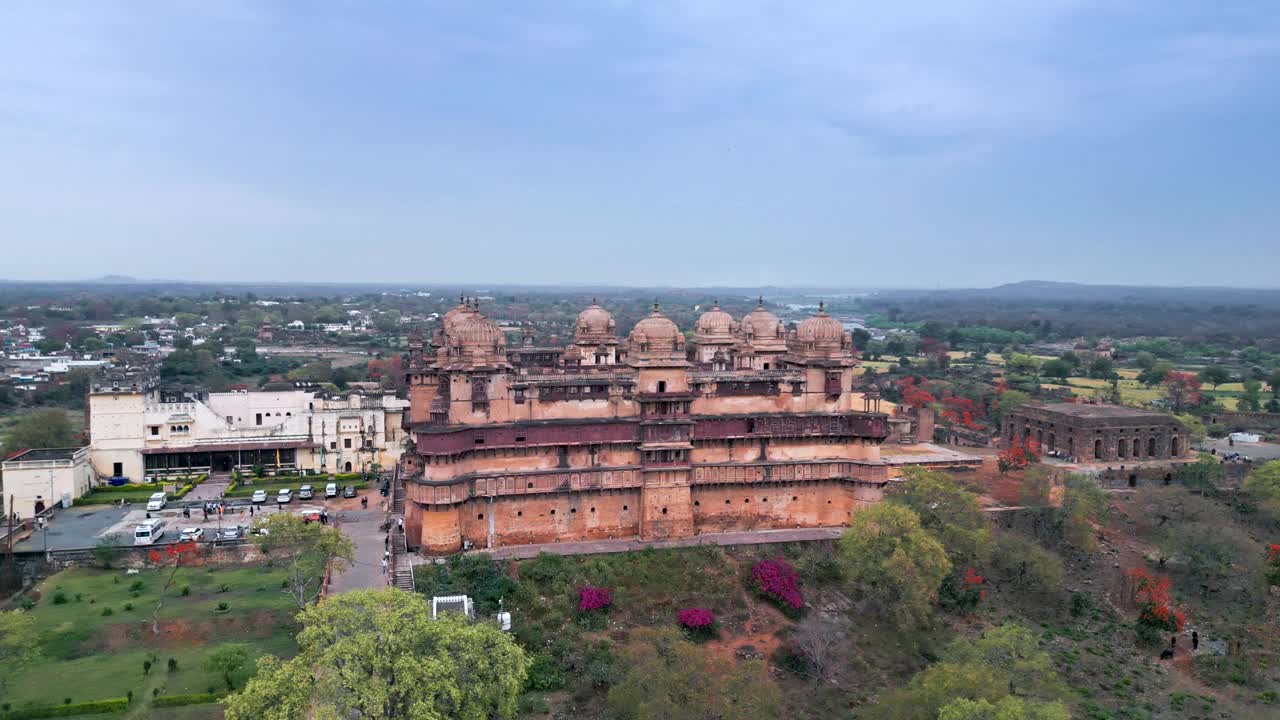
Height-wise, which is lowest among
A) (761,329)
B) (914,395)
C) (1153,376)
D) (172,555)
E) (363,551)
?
(172,555)

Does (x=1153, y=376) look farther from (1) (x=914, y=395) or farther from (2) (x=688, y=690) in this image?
(2) (x=688, y=690)

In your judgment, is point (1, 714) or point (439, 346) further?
point (439, 346)

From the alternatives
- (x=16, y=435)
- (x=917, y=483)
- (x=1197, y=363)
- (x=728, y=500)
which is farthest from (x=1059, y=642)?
(x=1197, y=363)

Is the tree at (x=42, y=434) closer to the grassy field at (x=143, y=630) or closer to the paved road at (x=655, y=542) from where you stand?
the grassy field at (x=143, y=630)

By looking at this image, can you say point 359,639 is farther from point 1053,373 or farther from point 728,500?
Result: point 1053,373

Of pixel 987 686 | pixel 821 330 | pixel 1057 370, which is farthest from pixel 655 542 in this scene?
pixel 1057 370

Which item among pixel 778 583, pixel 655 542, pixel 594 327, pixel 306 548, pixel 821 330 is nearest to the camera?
pixel 306 548

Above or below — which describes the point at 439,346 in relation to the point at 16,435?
above

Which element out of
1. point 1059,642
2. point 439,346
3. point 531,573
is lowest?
point 1059,642
